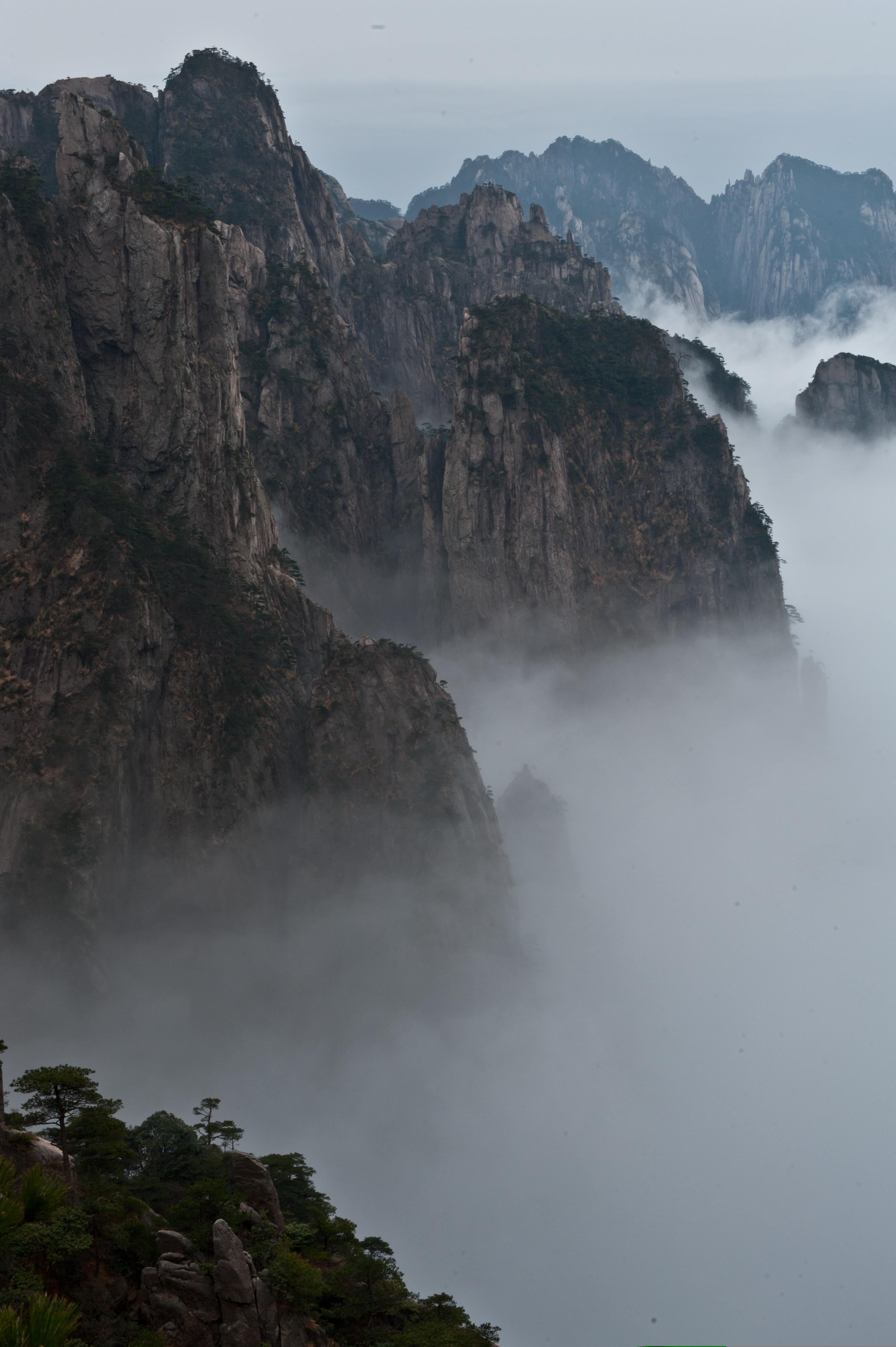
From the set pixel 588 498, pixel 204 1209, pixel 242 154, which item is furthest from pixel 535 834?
pixel 242 154

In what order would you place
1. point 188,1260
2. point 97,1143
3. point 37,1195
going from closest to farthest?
point 37,1195 < point 188,1260 < point 97,1143

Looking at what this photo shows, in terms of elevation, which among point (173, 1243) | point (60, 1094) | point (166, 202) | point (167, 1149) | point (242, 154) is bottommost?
point (173, 1243)

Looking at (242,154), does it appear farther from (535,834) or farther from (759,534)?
(535,834)

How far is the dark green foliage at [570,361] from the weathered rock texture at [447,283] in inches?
780

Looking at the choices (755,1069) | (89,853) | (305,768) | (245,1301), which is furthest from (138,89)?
(245,1301)

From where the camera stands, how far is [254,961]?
7181 centimetres

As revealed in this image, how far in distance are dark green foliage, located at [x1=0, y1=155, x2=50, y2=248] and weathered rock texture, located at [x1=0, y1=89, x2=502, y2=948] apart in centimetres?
15

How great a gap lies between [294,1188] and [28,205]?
62.4 meters

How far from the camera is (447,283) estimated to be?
16238cm

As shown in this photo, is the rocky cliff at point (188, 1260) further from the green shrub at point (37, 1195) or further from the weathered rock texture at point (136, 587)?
the weathered rock texture at point (136, 587)

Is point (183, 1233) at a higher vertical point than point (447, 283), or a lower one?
lower

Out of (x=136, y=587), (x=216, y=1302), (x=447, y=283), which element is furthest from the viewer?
(x=447, y=283)

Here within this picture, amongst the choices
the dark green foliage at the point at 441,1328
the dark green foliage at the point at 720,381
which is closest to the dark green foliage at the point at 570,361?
the dark green foliage at the point at 720,381

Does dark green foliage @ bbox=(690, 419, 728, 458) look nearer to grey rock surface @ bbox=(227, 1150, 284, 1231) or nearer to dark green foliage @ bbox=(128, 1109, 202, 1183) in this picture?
dark green foliage @ bbox=(128, 1109, 202, 1183)
